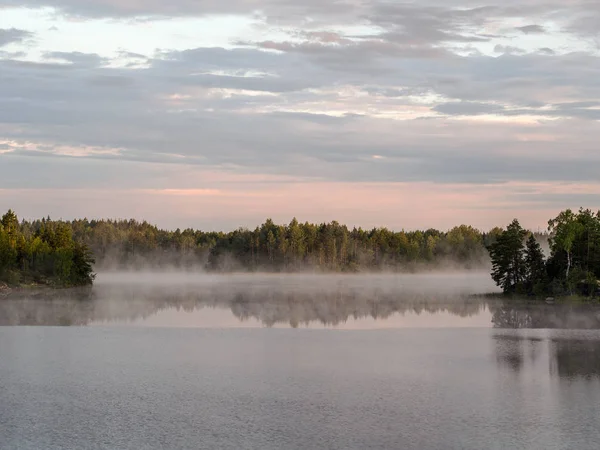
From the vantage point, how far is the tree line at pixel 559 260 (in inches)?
3644

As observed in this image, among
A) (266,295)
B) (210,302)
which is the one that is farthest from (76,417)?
(266,295)

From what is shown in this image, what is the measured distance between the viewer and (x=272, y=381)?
3816 cm

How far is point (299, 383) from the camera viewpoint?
37688 mm

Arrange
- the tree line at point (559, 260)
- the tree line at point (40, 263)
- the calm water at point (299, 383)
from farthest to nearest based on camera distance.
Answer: the tree line at point (40, 263) < the tree line at point (559, 260) < the calm water at point (299, 383)

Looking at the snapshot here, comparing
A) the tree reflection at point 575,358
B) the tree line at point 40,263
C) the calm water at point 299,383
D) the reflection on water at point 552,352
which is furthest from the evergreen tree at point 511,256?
the tree line at point 40,263

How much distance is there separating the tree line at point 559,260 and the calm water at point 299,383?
21.7m

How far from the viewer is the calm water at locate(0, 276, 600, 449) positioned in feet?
91.4

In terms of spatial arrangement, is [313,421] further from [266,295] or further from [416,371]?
[266,295]

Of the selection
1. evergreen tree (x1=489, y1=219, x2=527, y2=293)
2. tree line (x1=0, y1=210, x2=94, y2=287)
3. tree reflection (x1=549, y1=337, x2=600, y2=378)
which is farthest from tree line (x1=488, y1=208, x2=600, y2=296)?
tree line (x1=0, y1=210, x2=94, y2=287)

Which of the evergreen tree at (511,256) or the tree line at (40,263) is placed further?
the tree line at (40,263)

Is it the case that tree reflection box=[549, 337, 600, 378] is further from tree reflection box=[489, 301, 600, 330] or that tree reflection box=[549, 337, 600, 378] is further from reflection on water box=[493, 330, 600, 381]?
tree reflection box=[489, 301, 600, 330]

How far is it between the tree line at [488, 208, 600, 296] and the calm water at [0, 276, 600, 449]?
71.2 feet

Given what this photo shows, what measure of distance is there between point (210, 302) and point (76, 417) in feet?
208

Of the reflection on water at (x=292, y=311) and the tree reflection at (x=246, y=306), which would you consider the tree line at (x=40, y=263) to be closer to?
the tree reflection at (x=246, y=306)
